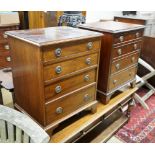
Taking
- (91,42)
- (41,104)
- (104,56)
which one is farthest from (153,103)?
(41,104)

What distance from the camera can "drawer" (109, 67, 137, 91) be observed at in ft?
5.20

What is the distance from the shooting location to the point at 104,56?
147 cm

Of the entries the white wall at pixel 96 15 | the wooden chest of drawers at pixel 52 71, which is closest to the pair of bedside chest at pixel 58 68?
the wooden chest of drawers at pixel 52 71

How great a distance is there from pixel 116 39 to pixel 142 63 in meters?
1.47

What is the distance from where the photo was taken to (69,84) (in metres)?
1.20

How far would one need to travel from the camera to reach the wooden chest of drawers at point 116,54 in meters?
1.41

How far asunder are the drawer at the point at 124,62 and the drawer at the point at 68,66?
26 cm

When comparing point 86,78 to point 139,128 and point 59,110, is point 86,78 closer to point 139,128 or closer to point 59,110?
point 59,110

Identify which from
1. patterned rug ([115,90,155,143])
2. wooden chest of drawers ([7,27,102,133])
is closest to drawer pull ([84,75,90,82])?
wooden chest of drawers ([7,27,102,133])

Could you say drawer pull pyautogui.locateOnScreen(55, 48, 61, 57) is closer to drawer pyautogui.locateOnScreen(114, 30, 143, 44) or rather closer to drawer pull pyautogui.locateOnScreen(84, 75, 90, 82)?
Result: drawer pull pyautogui.locateOnScreen(84, 75, 90, 82)

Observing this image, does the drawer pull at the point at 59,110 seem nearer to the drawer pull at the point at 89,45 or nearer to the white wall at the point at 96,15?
the drawer pull at the point at 89,45

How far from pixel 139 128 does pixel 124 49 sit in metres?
1.02

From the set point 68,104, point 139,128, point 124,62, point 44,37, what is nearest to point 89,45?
point 44,37
